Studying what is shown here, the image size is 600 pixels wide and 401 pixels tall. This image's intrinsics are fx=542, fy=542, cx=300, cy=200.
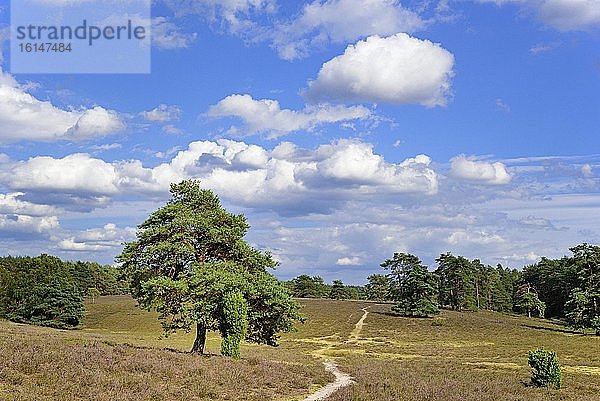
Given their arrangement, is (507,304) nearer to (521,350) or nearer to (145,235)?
(521,350)

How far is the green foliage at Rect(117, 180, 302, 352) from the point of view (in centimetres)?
3456

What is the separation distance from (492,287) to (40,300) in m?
115

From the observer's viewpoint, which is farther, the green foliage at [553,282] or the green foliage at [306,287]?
the green foliage at [306,287]

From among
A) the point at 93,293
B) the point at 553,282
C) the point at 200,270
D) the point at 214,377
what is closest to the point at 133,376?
the point at 214,377

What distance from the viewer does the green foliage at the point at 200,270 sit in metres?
34.6

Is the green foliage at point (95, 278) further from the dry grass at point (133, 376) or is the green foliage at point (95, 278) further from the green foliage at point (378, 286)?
the dry grass at point (133, 376)

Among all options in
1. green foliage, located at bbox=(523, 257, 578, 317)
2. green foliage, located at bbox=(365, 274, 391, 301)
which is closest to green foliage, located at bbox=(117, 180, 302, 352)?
green foliage, located at bbox=(523, 257, 578, 317)

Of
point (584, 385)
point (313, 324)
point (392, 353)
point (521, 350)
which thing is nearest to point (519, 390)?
point (584, 385)

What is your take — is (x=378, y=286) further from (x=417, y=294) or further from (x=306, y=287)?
(x=417, y=294)

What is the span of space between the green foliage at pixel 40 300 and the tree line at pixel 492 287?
4377cm

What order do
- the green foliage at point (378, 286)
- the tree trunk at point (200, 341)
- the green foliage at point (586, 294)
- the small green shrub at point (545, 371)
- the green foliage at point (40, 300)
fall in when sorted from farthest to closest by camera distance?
1. the green foliage at point (378, 286)
2. the green foliage at point (40, 300)
3. the green foliage at point (586, 294)
4. the tree trunk at point (200, 341)
5. the small green shrub at point (545, 371)

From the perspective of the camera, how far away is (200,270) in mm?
35031

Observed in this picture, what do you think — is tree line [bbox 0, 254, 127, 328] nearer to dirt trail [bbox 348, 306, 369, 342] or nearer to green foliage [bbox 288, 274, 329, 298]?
dirt trail [bbox 348, 306, 369, 342]

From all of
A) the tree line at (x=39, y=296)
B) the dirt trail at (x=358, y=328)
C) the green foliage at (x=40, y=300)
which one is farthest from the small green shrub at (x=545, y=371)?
the green foliage at (x=40, y=300)
